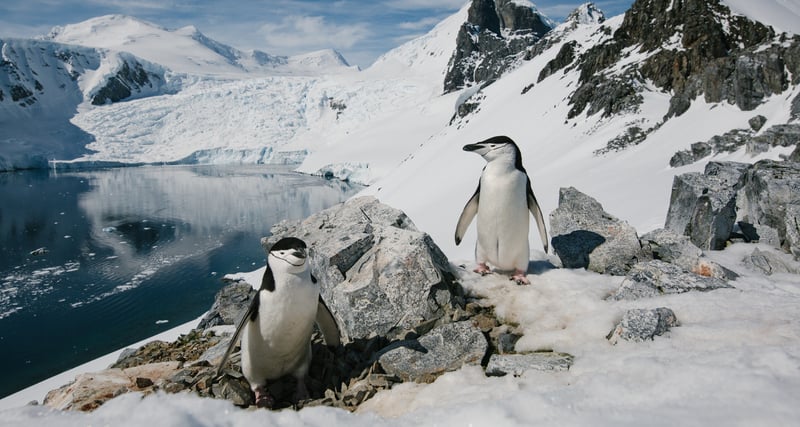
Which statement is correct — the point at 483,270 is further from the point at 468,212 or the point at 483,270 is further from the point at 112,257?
the point at 112,257

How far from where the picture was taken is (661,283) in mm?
3877

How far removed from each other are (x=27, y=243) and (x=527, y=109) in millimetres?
30078

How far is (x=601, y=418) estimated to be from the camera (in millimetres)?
2094

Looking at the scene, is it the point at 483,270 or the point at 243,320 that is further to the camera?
the point at 483,270

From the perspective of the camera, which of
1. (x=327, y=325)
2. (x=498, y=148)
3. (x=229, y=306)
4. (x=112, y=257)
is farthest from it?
(x=112, y=257)

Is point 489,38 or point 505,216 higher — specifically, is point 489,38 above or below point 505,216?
above

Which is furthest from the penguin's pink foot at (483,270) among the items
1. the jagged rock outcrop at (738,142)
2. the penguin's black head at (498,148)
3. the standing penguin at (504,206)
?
the jagged rock outcrop at (738,142)

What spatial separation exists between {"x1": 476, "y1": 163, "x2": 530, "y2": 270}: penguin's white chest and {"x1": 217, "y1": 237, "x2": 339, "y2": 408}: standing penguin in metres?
2.14

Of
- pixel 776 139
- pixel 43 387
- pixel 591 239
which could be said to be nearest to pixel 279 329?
pixel 591 239

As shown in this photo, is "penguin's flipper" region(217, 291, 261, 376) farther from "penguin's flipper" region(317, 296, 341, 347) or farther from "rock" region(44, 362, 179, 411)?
"rock" region(44, 362, 179, 411)

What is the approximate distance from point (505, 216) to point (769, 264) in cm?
291

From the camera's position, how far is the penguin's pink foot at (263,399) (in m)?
3.26

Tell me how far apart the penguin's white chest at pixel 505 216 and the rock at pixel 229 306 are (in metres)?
5.39

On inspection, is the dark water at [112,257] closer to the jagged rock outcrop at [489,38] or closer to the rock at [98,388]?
the rock at [98,388]
